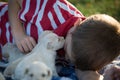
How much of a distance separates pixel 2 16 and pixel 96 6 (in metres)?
2.01

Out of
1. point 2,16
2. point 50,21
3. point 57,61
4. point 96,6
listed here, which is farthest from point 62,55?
point 96,6

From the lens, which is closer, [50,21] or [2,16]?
[50,21]

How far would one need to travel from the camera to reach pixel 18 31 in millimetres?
2953

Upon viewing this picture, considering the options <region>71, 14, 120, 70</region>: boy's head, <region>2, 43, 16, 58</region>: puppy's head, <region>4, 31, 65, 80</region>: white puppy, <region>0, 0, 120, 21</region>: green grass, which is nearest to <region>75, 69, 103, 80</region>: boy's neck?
<region>71, 14, 120, 70</region>: boy's head

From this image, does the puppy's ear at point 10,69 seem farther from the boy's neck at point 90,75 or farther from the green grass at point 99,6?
the green grass at point 99,6

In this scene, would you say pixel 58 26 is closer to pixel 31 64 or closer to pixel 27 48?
pixel 27 48

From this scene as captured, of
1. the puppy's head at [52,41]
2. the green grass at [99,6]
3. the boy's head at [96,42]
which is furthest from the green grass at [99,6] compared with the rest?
the boy's head at [96,42]

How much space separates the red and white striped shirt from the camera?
2789mm

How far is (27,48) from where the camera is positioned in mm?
2820

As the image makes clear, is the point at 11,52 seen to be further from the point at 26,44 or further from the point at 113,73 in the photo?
the point at 113,73

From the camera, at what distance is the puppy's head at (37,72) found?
91.9 inches

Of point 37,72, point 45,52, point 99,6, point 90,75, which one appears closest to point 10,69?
point 45,52

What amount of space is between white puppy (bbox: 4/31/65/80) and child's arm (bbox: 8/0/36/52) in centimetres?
14

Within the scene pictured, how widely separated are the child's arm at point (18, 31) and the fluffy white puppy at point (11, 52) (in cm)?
3
